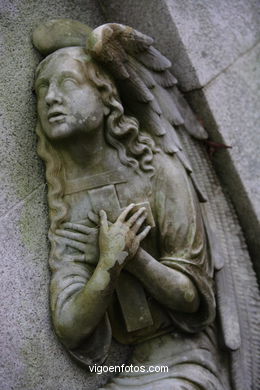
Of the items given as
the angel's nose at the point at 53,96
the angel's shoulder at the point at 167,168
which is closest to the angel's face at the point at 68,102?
the angel's nose at the point at 53,96

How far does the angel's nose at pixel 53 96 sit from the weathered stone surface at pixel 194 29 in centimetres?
64

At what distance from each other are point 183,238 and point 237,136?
603 mm

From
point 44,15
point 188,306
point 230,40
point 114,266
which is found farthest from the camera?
point 230,40

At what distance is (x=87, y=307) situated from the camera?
2.50 metres

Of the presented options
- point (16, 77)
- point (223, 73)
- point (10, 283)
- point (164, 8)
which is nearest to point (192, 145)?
point (223, 73)

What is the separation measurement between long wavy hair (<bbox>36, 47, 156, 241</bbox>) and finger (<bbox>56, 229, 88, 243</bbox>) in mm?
33

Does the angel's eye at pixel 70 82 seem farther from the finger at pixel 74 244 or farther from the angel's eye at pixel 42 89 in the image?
the finger at pixel 74 244

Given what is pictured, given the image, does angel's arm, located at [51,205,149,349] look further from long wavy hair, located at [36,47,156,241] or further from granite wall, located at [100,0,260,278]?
granite wall, located at [100,0,260,278]

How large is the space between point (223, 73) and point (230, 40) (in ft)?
0.56

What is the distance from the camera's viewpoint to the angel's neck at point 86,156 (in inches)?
107

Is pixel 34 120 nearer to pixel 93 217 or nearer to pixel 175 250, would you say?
pixel 93 217

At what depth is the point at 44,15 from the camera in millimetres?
2941

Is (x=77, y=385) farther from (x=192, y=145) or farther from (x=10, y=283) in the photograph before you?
(x=192, y=145)

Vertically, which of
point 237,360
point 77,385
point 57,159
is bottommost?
point 77,385
